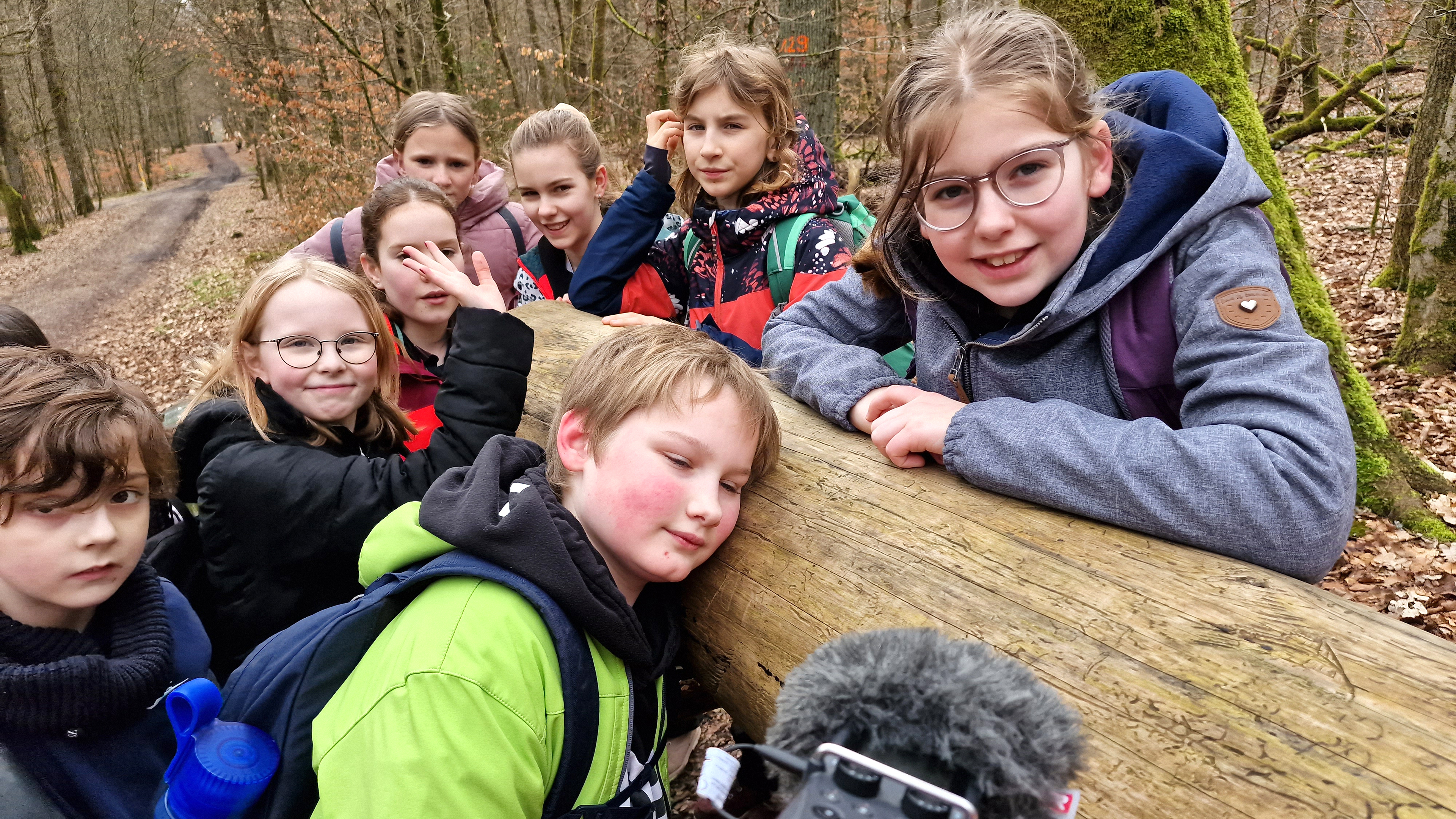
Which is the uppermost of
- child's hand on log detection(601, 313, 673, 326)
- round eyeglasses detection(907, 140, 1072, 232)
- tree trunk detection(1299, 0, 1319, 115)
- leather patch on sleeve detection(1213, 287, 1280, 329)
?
tree trunk detection(1299, 0, 1319, 115)

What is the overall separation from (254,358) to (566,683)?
195 cm

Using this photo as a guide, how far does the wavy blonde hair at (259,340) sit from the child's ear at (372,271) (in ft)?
2.21

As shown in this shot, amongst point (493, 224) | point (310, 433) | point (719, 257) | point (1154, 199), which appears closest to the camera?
point (1154, 199)

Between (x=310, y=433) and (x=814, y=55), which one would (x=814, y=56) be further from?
(x=310, y=433)

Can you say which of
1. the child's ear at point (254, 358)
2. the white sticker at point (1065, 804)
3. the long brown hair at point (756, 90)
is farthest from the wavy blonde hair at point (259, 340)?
the white sticker at point (1065, 804)

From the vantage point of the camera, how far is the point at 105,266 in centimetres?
2017

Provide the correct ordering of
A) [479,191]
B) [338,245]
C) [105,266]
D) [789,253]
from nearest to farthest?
1. [789,253]
2. [338,245]
3. [479,191]
4. [105,266]

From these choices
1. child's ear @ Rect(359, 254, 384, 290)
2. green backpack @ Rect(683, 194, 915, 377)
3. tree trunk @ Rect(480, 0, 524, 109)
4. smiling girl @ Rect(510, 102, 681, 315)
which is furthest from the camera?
tree trunk @ Rect(480, 0, 524, 109)

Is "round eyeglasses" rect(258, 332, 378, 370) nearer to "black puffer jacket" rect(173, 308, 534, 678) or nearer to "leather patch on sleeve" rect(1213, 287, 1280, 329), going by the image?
"black puffer jacket" rect(173, 308, 534, 678)

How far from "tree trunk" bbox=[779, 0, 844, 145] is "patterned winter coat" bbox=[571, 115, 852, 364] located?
343 centimetres

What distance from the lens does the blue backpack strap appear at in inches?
75.9

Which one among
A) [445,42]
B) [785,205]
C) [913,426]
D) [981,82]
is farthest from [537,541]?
[445,42]

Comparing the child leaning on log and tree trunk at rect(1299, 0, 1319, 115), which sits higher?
tree trunk at rect(1299, 0, 1319, 115)

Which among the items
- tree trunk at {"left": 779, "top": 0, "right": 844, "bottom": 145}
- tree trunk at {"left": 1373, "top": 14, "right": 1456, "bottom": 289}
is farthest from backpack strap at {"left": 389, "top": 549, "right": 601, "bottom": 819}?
tree trunk at {"left": 1373, "top": 14, "right": 1456, "bottom": 289}
